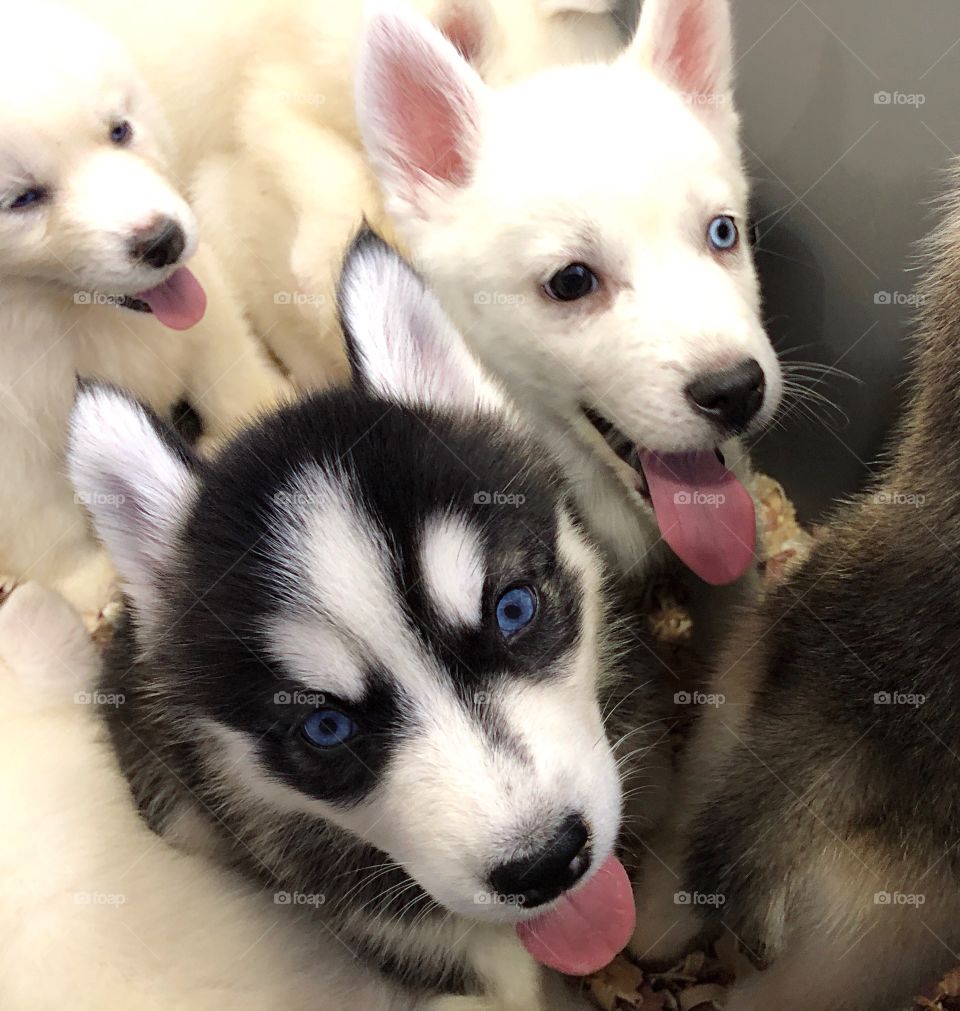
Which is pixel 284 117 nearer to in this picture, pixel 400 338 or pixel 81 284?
pixel 81 284

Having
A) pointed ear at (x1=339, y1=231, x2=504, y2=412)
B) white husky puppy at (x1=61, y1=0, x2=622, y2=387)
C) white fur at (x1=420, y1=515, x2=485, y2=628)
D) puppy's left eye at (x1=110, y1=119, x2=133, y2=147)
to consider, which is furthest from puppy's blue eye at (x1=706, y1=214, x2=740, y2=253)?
puppy's left eye at (x1=110, y1=119, x2=133, y2=147)

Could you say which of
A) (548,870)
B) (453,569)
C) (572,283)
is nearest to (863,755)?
(548,870)

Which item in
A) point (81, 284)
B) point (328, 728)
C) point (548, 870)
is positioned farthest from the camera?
point (81, 284)

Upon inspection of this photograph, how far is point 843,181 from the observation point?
1603 millimetres

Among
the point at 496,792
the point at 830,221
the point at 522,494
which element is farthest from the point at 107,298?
the point at 830,221

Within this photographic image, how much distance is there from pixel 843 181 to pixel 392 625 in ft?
3.87

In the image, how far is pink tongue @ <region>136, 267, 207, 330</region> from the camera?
1.72 metres

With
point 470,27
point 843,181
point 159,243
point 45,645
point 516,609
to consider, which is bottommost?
point 45,645

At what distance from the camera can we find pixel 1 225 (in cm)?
147

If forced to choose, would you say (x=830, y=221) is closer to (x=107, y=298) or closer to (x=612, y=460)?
(x=612, y=460)

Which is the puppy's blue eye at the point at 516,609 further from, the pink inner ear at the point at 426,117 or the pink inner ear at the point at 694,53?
the pink inner ear at the point at 694,53

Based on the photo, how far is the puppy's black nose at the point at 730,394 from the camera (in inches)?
49.4

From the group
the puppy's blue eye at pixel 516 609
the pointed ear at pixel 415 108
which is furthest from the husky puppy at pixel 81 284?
the puppy's blue eye at pixel 516 609

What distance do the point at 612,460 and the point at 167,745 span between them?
84 cm
